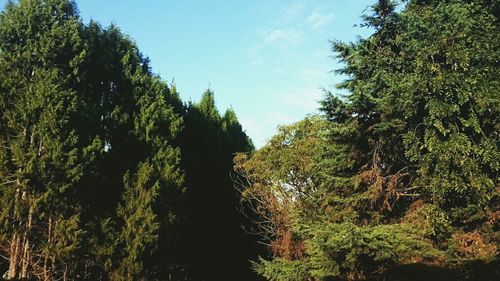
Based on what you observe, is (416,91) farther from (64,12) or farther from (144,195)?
(64,12)

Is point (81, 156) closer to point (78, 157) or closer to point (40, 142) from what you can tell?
point (78, 157)

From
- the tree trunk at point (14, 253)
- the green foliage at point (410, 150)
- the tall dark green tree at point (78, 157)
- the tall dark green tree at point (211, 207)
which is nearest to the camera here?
the green foliage at point (410, 150)

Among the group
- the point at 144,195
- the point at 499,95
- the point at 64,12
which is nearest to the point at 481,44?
the point at 499,95

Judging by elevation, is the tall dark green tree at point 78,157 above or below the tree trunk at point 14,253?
above


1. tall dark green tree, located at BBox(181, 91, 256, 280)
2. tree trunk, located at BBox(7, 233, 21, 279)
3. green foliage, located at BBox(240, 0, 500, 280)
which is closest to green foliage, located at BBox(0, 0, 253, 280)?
tree trunk, located at BBox(7, 233, 21, 279)

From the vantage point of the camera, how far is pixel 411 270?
9555 mm

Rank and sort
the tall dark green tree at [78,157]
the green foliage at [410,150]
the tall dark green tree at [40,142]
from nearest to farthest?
the green foliage at [410,150] < the tall dark green tree at [40,142] < the tall dark green tree at [78,157]

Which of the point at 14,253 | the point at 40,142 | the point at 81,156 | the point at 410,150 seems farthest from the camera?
the point at 81,156

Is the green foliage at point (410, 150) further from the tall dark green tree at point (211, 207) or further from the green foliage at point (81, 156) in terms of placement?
the tall dark green tree at point (211, 207)

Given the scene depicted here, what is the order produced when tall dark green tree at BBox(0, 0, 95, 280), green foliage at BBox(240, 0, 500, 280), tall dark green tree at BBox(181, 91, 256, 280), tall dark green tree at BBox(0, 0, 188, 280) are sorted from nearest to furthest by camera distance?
green foliage at BBox(240, 0, 500, 280)
tall dark green tree at BBox(0, 0, 95, 280)
tall dark green tree at BBox(0, 0, 188, 280)
tall dark green tree at BBox(181, 91, 256, 280)

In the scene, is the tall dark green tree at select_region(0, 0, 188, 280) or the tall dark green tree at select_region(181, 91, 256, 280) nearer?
the tall dark green tree at select_region(0, 0, 188, 280)

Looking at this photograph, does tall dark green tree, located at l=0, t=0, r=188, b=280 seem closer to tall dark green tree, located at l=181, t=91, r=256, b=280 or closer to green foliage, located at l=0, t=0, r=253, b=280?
green foliage, located at l=0, t=0, r=253, b=280

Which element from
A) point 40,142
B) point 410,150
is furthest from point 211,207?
point 410,150

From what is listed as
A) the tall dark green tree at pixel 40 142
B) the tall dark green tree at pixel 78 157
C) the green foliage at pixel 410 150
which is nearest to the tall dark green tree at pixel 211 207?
the tall dark green tree at pixel 78 157
